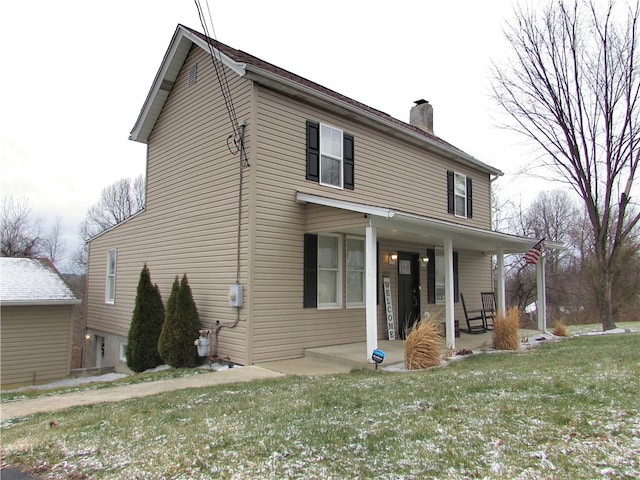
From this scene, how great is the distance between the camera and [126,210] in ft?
112

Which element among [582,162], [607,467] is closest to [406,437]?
[607,467]

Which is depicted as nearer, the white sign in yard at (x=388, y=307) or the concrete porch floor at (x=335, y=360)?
the concrete porch floor at (x=335, y=360)

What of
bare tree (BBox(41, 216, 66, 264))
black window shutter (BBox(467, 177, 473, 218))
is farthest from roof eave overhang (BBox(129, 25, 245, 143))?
bare tree (BBox(41, 216, 66, 264))

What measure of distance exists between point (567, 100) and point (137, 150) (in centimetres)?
3366

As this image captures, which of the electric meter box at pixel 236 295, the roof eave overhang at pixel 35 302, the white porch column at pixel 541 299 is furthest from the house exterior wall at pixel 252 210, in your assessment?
the white porch column at pixel 541 299

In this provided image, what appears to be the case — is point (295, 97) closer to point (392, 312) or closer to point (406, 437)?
point (392, 312)

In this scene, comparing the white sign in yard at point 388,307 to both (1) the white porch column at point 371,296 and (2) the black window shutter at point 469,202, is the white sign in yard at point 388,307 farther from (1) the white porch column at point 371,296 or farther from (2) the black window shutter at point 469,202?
(2) the black window shutter at point 469,202

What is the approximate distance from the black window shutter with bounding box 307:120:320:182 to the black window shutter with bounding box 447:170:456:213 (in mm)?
5244

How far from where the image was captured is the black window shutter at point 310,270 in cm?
870

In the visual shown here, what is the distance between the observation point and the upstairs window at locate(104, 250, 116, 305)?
1280 cm

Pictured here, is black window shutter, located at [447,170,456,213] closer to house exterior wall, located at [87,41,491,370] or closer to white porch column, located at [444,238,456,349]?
house exterior wall, located at [87,41,491,370]

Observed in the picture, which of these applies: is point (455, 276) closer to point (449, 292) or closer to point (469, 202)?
point (469, 202)

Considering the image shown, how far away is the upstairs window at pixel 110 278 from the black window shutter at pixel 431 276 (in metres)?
8.55

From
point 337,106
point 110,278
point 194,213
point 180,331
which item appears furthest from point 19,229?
point 337,106
